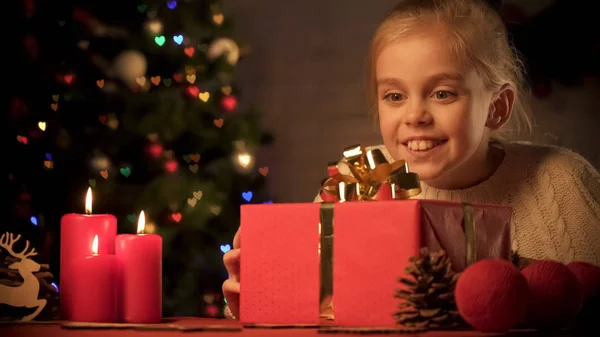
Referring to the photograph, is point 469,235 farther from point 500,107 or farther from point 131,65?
point 131,65

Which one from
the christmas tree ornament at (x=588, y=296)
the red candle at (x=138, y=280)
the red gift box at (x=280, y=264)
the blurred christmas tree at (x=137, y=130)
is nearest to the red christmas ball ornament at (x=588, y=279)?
the christmas tree ornament at (x=588, y=296)

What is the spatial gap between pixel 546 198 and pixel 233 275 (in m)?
0.94

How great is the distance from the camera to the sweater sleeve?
1903 mm

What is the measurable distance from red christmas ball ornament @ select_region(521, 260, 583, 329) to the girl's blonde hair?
681mm

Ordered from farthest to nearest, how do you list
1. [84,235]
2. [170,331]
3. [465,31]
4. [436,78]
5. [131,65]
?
[131,65] < [465,31] < [436,78] < [84,235] < [170,331]

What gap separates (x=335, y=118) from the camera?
181 inches

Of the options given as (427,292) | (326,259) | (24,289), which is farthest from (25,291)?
(427,292)

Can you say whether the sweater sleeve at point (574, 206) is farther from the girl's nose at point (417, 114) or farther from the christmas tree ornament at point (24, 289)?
the christmas tree ornament at point (24, 289)

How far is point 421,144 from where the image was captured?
5.46 ft

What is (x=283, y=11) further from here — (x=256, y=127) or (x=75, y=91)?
(x=75, y=91)

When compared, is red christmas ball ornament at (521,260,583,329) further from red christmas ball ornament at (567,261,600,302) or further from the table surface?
red christmas ball ornament at (567,261,600,302)

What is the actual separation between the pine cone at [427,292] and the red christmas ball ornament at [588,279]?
29 centimetres

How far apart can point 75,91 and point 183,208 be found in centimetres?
73

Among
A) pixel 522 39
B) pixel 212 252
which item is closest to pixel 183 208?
pixel 212 252
